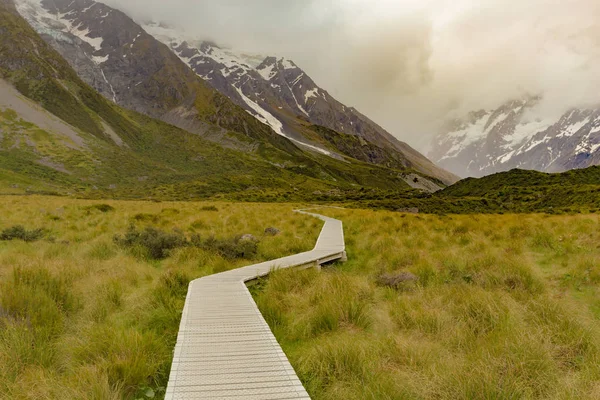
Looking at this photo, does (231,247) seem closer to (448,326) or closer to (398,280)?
(398,280)

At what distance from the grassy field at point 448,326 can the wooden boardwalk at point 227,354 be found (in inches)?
19.5

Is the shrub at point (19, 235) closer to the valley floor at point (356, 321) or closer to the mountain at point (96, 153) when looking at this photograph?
the valley floor at point (356, 321)

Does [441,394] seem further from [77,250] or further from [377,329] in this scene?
[77,250]

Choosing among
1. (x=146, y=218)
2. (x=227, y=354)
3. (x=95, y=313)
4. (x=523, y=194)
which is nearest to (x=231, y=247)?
(x=95, y=313)

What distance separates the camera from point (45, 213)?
24.8 m

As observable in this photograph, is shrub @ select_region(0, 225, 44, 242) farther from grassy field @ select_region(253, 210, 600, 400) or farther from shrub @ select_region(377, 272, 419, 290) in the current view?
shrub @ select_region(377, 272, 419, 290)

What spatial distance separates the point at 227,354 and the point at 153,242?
9818 mm

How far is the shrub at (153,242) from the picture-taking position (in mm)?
13914

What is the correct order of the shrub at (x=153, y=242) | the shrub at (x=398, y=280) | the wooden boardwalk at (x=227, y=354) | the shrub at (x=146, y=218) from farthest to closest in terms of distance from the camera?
the shrub at (x=146, y=218), the shrub at (x=153, y=242), the shrub at (x=398, y=280), the wooden boardwalk at (x=227, y=354)

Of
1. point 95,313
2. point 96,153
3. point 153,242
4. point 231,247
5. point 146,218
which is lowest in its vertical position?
point 95,313

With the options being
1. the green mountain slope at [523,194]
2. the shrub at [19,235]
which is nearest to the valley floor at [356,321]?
the shrub at [19,235]

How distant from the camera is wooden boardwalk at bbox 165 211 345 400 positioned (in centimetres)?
445

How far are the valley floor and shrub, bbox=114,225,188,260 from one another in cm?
16

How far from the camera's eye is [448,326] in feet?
20.9
